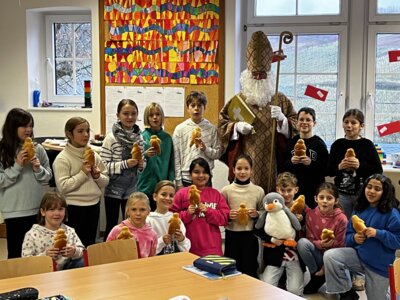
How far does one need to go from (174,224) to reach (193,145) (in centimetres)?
101

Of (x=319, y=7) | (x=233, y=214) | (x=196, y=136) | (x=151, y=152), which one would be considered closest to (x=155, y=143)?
(x=151, y=152)

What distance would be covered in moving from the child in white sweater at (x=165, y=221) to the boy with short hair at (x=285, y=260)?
695mm

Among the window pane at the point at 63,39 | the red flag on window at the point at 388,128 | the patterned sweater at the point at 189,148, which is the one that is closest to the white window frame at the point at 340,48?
the red flag on window at the point at 388,128

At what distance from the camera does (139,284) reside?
250cm

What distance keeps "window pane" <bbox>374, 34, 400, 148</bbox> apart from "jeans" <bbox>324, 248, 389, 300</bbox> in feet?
6.13

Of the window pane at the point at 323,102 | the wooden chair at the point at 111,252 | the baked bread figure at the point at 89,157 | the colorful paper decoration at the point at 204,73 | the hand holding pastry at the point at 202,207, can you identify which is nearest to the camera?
the wooden chair at the point at 111,252

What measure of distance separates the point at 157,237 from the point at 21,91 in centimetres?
280

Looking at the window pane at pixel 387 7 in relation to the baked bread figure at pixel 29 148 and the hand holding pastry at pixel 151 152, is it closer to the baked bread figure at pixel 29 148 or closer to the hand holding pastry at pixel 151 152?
the hand holding pastry at pixel 151 152

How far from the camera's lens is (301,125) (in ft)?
14.3

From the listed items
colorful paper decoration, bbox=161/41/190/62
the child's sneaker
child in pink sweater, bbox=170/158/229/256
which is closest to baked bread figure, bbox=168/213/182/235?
child in pink sweater, bbox=170/158/229/256

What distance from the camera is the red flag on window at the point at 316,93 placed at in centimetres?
537

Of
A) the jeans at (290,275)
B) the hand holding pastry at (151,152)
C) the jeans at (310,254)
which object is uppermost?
the hand holding pastry at (151,152)

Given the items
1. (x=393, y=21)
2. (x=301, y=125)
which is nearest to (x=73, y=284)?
(x=301, y=125)

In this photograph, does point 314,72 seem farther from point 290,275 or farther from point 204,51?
point 290,275
